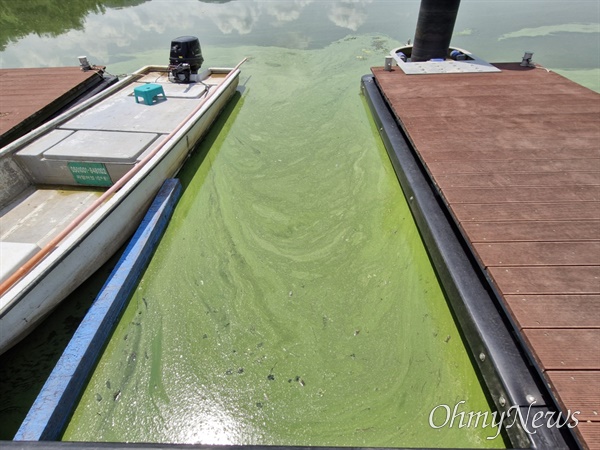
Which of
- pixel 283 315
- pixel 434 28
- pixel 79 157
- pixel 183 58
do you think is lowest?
pixel 283 315

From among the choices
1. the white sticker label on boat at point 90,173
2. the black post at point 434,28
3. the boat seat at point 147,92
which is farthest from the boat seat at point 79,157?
the black post at point 434,28

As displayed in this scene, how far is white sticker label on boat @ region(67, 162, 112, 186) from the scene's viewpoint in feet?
9.12

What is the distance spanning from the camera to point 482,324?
1689 millimetres

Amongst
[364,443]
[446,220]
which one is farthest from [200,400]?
[446,220]

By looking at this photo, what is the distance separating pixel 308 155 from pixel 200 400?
8.47ft

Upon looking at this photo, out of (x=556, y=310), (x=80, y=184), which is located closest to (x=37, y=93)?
(x=80, y=184)

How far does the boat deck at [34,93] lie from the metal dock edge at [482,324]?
12.4ft

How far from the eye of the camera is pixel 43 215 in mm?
2643

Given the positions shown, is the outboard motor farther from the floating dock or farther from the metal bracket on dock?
the metal bracket on dock

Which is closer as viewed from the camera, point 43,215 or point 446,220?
point 446,220

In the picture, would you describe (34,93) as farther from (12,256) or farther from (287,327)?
(287,327)

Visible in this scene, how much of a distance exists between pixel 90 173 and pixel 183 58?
2265mm

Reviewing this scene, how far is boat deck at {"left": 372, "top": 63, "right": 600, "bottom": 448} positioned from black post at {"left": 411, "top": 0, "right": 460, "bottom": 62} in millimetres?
778

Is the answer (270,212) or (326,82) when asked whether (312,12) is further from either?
(270,212)
